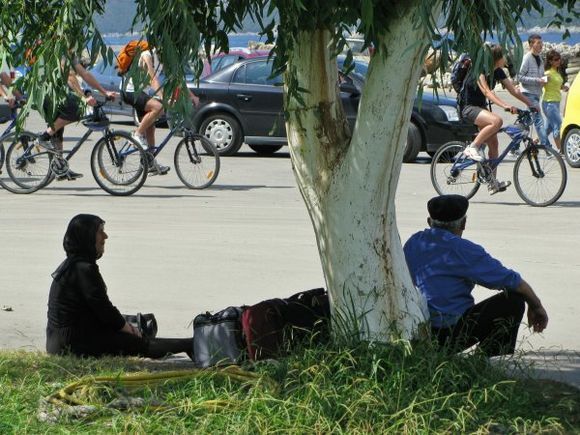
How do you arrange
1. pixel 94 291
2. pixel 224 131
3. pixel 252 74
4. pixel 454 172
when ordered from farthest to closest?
pixel 252 74 → pixel 224 131 → pixel 454 172 → pixel 94 291

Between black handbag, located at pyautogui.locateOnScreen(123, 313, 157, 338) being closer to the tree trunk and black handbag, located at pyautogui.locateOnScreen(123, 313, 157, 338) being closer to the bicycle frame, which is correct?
the tree trunk

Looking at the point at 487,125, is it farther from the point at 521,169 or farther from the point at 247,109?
the point at 247,109

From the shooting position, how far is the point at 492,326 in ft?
23.5

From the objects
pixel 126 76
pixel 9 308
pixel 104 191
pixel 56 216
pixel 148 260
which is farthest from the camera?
pixel 104 191

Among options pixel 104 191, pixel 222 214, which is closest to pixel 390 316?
pixel 222 214

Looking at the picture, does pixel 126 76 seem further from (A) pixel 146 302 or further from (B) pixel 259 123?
(B) pixel 259 123

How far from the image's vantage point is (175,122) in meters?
6.03

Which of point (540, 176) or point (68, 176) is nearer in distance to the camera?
point (540, 176)

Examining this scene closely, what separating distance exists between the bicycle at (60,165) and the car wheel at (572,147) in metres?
6.99

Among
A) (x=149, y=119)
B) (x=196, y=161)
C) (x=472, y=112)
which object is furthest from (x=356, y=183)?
(x=196, y=161)

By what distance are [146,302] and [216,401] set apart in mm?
3417

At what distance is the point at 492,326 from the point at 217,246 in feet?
16.3

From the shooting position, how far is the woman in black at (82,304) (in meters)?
7.52

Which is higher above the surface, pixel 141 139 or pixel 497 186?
pixel 141 139
